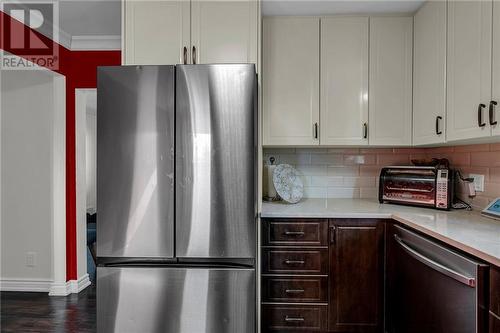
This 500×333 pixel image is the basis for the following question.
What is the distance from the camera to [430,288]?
1.52 metres

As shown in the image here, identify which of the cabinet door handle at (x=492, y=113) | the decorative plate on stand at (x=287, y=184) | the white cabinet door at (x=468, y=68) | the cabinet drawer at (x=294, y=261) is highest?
the white cabinet door at (x=468, y=68)

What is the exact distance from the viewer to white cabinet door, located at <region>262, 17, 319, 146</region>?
2.39 meters

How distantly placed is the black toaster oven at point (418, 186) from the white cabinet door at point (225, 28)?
139 cm

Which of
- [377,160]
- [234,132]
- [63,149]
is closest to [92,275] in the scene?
[63,149]

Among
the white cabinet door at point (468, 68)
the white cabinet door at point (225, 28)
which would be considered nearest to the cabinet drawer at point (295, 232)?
the white cabinet door at point (468, 68)

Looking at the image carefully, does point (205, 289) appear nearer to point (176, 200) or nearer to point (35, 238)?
point (176, 200)

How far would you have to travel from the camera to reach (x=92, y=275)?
344 centimetres

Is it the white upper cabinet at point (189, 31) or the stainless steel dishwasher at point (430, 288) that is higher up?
the white upper cabinet at point (189, 31)

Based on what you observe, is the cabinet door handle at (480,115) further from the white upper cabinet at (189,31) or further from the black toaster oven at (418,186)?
the white upper cabinet at (189,31)

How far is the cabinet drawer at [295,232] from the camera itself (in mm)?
2076

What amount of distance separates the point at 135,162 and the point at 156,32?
2.93 feet

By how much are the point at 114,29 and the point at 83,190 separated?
1.54m

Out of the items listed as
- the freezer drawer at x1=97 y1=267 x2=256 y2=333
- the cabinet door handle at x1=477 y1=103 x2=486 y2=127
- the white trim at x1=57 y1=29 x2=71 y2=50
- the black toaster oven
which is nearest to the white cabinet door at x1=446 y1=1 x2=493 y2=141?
the cabinet door handle at x1=477 y1=103 x2=486 y2=127

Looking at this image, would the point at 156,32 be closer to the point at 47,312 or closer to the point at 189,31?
the point at 189,31
